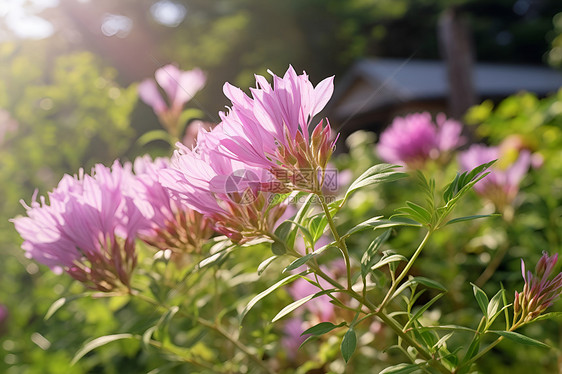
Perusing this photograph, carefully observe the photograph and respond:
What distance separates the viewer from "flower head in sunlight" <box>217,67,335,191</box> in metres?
0.49

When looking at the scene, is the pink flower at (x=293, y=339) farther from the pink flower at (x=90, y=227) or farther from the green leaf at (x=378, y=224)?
the green leaf at (x=378, y=224)

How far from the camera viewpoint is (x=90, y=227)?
0.66 metres

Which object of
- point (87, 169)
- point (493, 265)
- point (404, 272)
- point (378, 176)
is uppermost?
point (87, 169)

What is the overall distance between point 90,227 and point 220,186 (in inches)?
9.6

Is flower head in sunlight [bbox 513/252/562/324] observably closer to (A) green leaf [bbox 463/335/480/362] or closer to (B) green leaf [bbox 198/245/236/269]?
(A) green leaf [bbox 463/335/480/362]

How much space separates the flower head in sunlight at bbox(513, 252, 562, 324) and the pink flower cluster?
0.88 feet

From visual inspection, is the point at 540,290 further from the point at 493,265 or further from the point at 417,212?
the point at 493,265

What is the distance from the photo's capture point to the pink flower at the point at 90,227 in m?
0.65

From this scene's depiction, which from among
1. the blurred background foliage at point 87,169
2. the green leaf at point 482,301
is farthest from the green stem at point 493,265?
the green leaf at point 482,301

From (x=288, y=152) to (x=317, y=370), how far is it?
0.71m

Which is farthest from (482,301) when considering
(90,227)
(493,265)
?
(493,265)

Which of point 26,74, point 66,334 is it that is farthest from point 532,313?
point 26,74

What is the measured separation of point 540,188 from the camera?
1567 millimetres

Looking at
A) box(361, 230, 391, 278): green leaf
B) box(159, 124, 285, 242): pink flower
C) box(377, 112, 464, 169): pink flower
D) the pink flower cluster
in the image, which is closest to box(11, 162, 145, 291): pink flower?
the pink flower cluster
